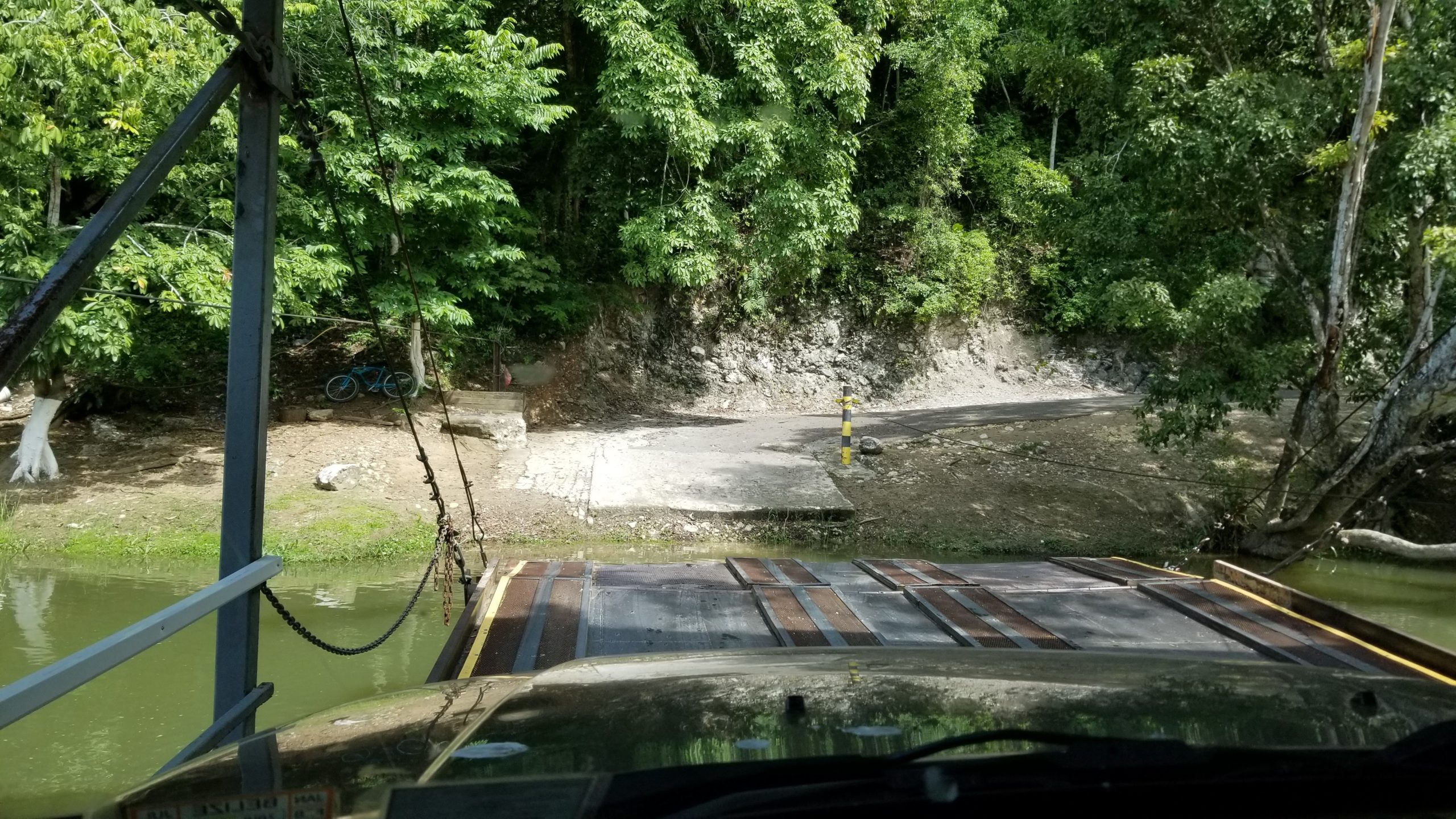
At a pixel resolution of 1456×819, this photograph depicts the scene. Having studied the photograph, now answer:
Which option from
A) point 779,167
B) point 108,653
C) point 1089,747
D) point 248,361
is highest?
point 779,167

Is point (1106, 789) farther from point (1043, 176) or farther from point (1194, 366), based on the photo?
point (1043, 176)

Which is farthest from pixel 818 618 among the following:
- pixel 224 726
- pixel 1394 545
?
pixel 1394 545

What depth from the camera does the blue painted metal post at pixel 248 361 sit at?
372 centimetres

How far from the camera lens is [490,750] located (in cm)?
166

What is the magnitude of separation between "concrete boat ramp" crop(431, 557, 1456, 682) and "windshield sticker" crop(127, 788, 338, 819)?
2784 mm

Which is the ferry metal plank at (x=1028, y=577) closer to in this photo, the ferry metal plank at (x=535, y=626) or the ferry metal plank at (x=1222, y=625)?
the ferry metal plank at (x=1222, y=625)

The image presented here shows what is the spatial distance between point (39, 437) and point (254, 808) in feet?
47.7

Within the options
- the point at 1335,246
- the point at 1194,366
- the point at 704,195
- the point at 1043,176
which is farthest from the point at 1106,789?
the point at 1043,176

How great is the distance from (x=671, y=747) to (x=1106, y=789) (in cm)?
64

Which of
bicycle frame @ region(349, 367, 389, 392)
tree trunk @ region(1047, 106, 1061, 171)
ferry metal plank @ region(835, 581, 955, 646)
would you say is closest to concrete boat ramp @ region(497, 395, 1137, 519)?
bicycle frame @ region(349, 367, 389, 392)

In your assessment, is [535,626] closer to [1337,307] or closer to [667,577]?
[667,577]

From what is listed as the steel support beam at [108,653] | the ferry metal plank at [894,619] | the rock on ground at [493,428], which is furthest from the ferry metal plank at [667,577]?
the rock on ground at [493,428]

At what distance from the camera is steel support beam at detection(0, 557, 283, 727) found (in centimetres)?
199

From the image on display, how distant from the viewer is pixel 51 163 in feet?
38.0
